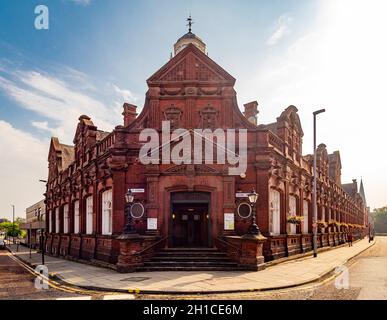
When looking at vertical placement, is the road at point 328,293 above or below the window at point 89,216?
below

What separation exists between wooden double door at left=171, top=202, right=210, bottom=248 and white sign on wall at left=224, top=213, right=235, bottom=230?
53.4 inches

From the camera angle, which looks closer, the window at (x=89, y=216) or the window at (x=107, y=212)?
the window at (x=107, y=212)

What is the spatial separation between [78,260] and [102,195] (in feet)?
15.9

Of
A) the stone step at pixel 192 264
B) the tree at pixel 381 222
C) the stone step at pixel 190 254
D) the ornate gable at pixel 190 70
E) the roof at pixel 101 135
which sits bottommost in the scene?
the tree at pixel 381 222

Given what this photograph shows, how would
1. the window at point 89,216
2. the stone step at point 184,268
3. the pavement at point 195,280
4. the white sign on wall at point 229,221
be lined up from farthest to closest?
the window at point 89,216 < the white sign on wall at point 229,221 < the stone step at point 184,268 < the pavement at point 195,280

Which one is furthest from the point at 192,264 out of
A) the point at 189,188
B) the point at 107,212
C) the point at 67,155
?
the point at 67,155

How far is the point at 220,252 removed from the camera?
1764cm

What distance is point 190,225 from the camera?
1988 centimetres

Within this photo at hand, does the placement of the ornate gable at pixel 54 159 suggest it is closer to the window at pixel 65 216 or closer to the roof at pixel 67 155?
the roof at pixel 67 155

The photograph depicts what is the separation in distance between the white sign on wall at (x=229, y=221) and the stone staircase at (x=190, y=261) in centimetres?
135

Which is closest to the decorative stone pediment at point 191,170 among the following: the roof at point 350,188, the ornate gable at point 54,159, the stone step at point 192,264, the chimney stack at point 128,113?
the stone step at point 192,264

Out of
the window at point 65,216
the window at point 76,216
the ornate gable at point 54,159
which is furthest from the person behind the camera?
the ornate gable at point 54,159

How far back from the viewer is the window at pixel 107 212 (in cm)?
2127

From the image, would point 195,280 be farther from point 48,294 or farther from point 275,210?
point 275,210
